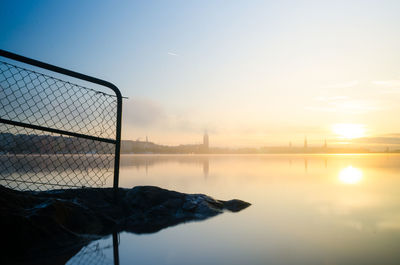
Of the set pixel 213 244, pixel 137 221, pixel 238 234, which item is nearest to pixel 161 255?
pixel 213 244

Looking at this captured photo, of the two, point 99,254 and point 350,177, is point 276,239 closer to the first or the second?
point 99,254

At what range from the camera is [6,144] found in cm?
303

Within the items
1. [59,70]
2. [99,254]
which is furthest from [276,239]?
[59,70]

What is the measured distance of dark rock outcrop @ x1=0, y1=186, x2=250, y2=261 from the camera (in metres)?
2.39

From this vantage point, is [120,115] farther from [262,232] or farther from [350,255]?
[350,255]

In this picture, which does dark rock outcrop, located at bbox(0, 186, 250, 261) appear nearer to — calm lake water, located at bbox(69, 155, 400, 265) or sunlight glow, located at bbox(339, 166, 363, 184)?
calm lake water, located at bbox(69, 155, 400, 265)

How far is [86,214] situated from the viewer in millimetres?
3145

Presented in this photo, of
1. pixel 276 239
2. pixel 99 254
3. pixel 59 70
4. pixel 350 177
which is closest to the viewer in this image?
pixel 99 254

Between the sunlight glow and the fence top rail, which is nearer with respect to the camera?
the fence top rail

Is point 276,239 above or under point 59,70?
under

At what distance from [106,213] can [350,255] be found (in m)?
3.01

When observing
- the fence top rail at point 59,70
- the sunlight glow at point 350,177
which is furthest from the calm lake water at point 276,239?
the sunlight glow at point 350,177

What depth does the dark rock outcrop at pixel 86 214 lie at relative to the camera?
239cm

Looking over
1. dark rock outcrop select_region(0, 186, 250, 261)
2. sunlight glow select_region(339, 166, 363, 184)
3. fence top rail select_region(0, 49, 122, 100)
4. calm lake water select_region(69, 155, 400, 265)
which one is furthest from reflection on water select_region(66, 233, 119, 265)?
sunlight glow select_region(339, 166, 363, 184)
